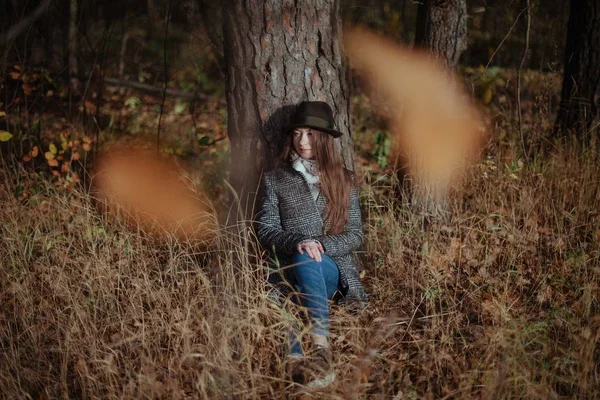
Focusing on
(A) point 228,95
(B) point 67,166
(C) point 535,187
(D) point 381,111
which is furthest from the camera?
(D) point 381,111

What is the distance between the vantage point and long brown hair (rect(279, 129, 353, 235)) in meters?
3.67

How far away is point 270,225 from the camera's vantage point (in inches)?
145

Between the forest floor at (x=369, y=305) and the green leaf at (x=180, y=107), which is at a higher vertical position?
the forest floor at (x=369, y=305)

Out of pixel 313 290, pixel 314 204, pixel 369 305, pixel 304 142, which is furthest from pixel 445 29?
pixel 313 290

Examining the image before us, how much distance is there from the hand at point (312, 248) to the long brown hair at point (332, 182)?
0.31 m

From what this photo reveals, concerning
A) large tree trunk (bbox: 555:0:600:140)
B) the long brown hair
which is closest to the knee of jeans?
the long brown hair

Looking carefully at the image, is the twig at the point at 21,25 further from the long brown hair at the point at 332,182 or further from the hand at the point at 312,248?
the hand at the point at 312,248

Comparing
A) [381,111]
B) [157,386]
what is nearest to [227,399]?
[157,386]

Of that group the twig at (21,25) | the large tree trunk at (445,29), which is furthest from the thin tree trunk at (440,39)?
the twig at (21,25)

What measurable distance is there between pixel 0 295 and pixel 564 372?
294cm

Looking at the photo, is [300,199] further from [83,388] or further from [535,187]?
[535,187]

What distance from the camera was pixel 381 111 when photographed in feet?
29.1

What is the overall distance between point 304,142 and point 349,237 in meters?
0.59

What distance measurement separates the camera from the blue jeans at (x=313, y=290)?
313 centimetres
